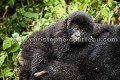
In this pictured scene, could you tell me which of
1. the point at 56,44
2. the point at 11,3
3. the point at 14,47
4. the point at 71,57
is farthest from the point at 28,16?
the point at 71,57

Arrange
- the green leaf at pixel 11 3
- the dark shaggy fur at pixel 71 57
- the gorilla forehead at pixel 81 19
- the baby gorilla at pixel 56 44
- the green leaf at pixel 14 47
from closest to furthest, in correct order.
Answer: the dark shaggy fur at pixel 71 57 → the baby gorilla at pixel 56 44 → the gorilla forehead at pixel 81 19 → the green leaf at pixel 14 47 → the green leaf at pixel 11 3

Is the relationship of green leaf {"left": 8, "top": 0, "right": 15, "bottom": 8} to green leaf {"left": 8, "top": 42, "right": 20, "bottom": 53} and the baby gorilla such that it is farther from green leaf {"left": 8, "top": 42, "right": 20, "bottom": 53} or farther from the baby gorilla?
the baby gorilla

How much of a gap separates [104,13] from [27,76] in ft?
5.83

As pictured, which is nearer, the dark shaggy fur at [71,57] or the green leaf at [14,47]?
the dark shaggy fur at [71,57]

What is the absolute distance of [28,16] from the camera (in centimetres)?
605

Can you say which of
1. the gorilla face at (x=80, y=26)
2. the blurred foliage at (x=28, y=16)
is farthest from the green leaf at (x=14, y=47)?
the gorilla face at (x=80, y=26)

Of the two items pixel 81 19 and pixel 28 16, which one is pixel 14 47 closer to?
pixel 28 16

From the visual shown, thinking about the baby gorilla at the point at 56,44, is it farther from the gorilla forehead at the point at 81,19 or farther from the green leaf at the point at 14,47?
the green leaf at the point at 14,47

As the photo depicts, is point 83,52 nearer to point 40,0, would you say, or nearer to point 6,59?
point 6,59

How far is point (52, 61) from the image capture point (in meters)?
4.41

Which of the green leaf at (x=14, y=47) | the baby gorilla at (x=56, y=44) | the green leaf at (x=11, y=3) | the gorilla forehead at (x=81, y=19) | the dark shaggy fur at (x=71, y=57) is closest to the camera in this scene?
the dark shaggy fur at (x=71, y=57)

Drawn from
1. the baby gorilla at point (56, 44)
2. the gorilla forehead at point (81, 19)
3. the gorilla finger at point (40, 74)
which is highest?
the gorilla forehead at point (81, 19)

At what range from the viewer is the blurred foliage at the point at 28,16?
17.1 feet

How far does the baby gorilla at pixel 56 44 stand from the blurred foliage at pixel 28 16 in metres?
0.63
